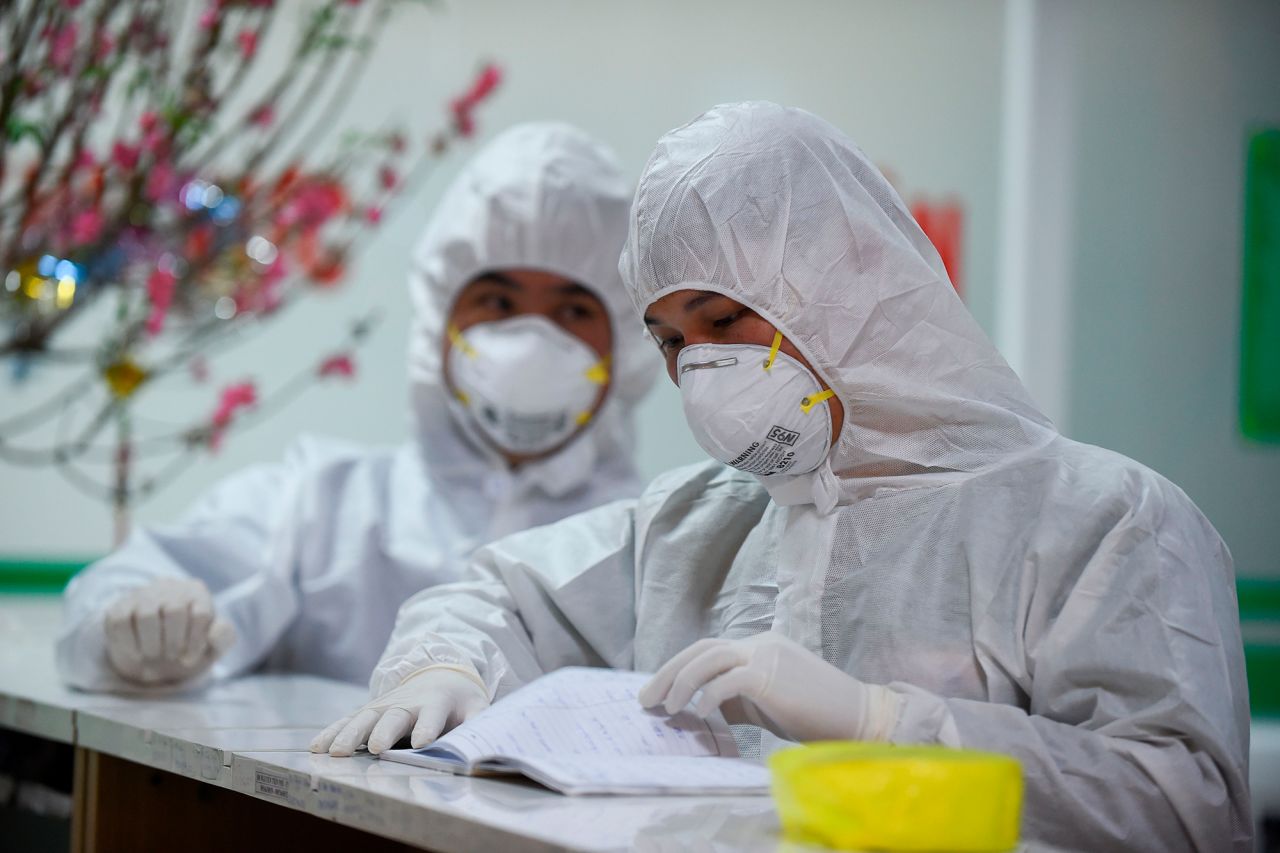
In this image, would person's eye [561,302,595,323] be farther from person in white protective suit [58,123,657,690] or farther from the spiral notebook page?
the spiral notebook page

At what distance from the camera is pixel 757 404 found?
4.54 ft

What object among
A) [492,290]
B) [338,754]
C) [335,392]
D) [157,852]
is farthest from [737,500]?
[335,392]

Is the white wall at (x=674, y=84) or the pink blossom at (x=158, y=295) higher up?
the white wall at (x=674, y=84)

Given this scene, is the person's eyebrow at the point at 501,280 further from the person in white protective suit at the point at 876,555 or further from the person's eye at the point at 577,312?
the person in white protective suit at the point at 876,555

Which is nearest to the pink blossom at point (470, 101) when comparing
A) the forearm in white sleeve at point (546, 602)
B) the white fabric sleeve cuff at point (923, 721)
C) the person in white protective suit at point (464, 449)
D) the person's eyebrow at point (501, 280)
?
the person in white protective suit at point (464, 449)

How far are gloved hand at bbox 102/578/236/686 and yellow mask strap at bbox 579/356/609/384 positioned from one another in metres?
0.72

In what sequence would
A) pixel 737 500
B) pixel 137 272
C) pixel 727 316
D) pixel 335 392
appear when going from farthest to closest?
pixel 335 392 < pixel 137 272 < pixel 737 500 < pixel 727 316

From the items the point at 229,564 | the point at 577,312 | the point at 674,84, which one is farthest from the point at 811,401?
the point at 674,84

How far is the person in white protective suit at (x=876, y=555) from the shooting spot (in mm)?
1174

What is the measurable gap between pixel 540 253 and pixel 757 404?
1096 millimetres

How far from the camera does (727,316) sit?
4.68 ft

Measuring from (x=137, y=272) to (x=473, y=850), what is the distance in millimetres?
1862

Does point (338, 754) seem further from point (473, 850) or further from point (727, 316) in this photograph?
point (727, 316)

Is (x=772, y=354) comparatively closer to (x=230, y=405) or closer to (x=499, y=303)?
(x=499, y=303)
